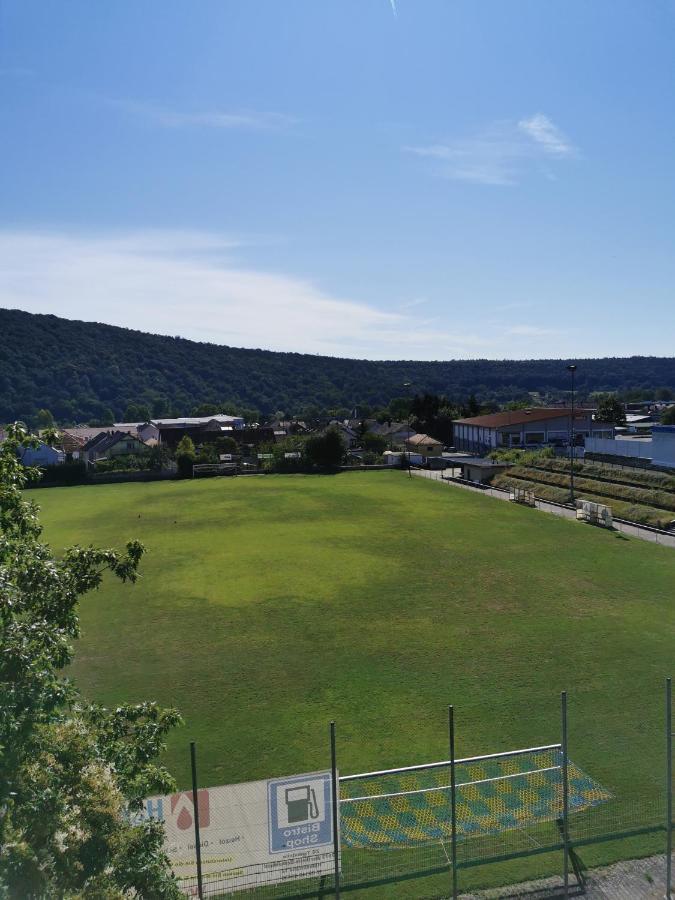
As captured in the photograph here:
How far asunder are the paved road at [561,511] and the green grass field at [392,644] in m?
1.50

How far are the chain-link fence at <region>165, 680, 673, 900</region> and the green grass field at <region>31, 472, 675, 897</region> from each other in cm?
16

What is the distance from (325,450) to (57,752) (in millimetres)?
60011

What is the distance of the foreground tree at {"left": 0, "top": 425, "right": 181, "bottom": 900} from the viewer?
538cm

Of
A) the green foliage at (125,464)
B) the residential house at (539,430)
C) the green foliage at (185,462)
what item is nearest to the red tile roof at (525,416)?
the residential house at (539,430)

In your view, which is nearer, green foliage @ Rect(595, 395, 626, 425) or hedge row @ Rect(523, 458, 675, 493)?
hedge row @ Rect(523, 458, 675, 493)

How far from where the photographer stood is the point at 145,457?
70.3 metres

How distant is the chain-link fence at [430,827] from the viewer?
8.90 m

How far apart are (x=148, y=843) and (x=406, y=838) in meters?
4.80

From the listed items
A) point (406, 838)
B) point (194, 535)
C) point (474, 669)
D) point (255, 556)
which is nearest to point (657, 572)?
point (474, 669)

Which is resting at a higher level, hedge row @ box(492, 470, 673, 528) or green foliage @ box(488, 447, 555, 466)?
green foliage @ box(488, 447, 555, 466)

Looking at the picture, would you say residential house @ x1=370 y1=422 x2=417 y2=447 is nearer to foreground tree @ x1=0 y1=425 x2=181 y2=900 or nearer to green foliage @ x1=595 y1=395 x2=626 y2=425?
green foliage @ x1=595 y1=395 x2=626 y2=425

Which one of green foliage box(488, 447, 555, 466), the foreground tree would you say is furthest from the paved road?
the foreground tree

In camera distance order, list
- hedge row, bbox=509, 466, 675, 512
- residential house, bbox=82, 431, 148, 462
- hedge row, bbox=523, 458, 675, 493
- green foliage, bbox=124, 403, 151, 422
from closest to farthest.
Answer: hedge row, bbox=509, 466, 675, 512 → hedge row, bbox=523, 458, 675, 493 → residential house, bbox=82, 431, 148, 462 → green foliage, bbox=124, 403, 151, 422

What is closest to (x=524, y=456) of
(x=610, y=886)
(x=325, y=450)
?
(x=325, y=450)
